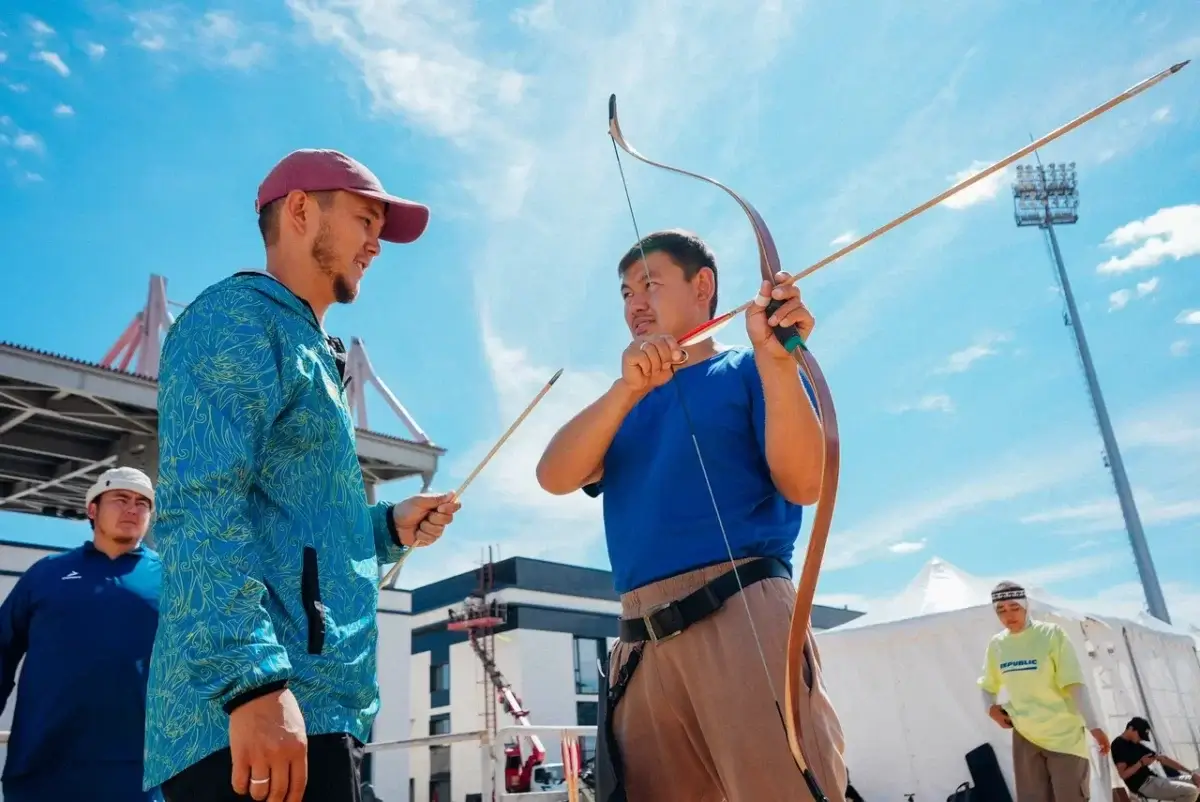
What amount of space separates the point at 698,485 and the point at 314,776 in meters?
0.85

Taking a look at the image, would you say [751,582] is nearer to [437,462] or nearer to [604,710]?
[604,710]

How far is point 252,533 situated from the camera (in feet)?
3.66

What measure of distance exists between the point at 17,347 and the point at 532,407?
31.9 feet

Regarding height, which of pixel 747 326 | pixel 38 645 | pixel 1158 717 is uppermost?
pixel 747 326

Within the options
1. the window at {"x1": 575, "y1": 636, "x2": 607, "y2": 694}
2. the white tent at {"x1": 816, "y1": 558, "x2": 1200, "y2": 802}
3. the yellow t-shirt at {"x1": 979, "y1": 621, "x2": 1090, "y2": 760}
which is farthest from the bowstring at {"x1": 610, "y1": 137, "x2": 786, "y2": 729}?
the window at {"x1": 575, "y1": 636, "x2": 607, "y2": 694}

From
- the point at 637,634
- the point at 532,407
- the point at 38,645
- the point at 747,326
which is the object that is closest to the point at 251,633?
the point at 637,634

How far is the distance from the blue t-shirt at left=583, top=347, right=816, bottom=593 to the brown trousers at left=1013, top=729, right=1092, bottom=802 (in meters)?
3.26

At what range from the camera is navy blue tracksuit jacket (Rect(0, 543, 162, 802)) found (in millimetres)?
2414

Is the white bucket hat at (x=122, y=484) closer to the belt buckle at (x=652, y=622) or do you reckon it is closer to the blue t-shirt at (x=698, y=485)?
the blue t-shirt at (x=698, y=485)

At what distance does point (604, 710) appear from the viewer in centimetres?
170

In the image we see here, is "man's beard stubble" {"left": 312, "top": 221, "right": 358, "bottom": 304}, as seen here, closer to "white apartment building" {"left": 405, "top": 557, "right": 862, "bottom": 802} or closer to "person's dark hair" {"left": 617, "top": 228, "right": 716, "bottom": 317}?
"person's dark hair" {"left": 617, "top": 228, "right": 716, "bottom": 317}

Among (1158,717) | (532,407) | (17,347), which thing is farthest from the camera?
(17,347)

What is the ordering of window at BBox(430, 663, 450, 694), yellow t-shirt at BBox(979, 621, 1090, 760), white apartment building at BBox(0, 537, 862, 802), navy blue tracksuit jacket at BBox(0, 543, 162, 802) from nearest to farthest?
navy blue tracksuit jacket at BBox(0, 543, 162, 802), yellow t-shirt at BBox(979, 621, 1090, 760), white apartment building at BBox(0, 537, 862, 802), window at BBox(430, 663, 450, 694)

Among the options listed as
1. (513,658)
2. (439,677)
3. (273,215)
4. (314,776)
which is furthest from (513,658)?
(314,776)
